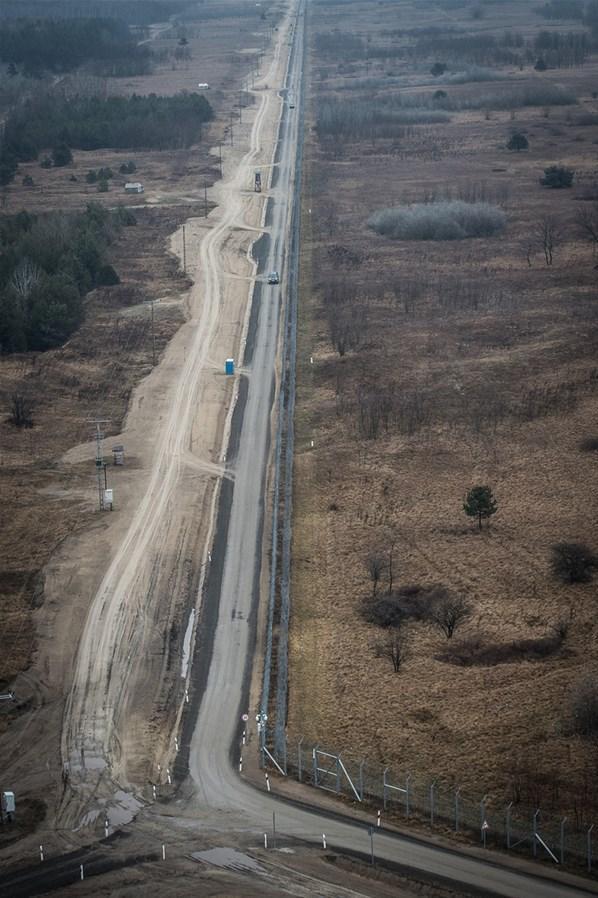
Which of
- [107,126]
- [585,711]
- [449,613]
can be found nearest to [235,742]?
[449,613]

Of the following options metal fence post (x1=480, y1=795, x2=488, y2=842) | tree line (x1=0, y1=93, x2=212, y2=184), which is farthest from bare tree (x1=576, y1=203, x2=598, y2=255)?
metal fence post (x1=480, y1=795, x2=488, y2=842)

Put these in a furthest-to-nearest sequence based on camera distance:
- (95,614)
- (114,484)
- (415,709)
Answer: (114,484) → (95,614) → (415,709)

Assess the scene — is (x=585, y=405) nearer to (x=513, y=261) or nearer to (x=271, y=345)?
(x=271, y=345)

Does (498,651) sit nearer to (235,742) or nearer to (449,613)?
(449,613)

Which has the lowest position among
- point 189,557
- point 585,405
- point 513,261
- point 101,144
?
point 189,557

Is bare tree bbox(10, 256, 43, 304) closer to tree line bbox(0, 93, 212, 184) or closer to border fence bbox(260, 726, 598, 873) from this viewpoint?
border fence bbox(260, 726, 598, 873)

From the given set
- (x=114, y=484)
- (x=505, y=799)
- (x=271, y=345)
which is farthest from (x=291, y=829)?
(x=271, y=345)
